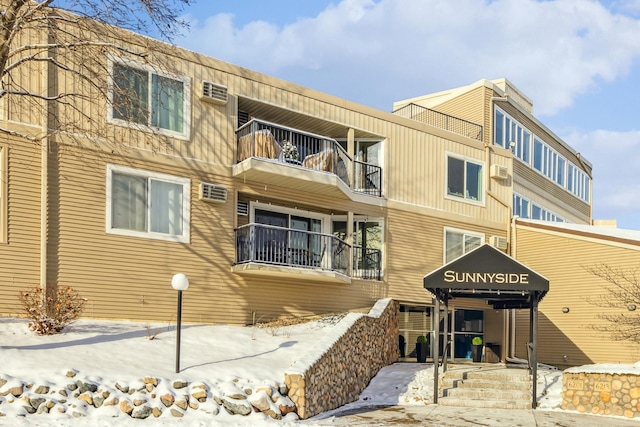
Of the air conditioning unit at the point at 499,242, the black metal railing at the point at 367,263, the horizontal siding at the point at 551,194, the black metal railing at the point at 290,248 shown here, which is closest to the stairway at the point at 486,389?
the black metal railing at the point at 290,248

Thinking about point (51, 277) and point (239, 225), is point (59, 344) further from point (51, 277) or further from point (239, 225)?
point (239, 225)

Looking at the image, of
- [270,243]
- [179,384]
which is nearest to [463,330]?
[270,243]

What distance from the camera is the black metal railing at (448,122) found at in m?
25.5

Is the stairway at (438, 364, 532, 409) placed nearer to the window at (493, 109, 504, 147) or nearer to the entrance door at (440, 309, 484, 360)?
the entrance door at (440, 309, 484, 360)

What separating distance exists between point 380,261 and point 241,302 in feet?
17.2

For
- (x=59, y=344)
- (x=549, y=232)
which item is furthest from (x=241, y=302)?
(x=549, y=232)

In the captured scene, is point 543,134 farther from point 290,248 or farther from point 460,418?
point 460,418

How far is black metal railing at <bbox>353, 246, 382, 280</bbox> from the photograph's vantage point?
21.0 m

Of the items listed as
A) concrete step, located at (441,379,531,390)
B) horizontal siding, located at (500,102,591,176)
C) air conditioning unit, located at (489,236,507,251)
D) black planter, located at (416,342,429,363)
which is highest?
horizontal siding, located at (500,102,591,176)

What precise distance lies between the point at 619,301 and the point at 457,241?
5551 mm

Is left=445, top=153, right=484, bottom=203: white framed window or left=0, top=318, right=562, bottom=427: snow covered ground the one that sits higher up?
left=445, top=153, right=484, bottom=203: white framed window

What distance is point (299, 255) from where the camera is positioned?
1930cm

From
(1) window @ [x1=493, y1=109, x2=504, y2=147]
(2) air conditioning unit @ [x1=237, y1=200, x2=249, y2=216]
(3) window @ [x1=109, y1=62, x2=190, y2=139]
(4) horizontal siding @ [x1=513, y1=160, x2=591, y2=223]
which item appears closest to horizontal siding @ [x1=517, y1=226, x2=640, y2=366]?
(4) horizontal siding @ [x1=513, y1=160, x2=591, y2=223]

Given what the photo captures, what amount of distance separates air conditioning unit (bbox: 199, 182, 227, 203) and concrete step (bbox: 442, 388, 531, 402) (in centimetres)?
748
